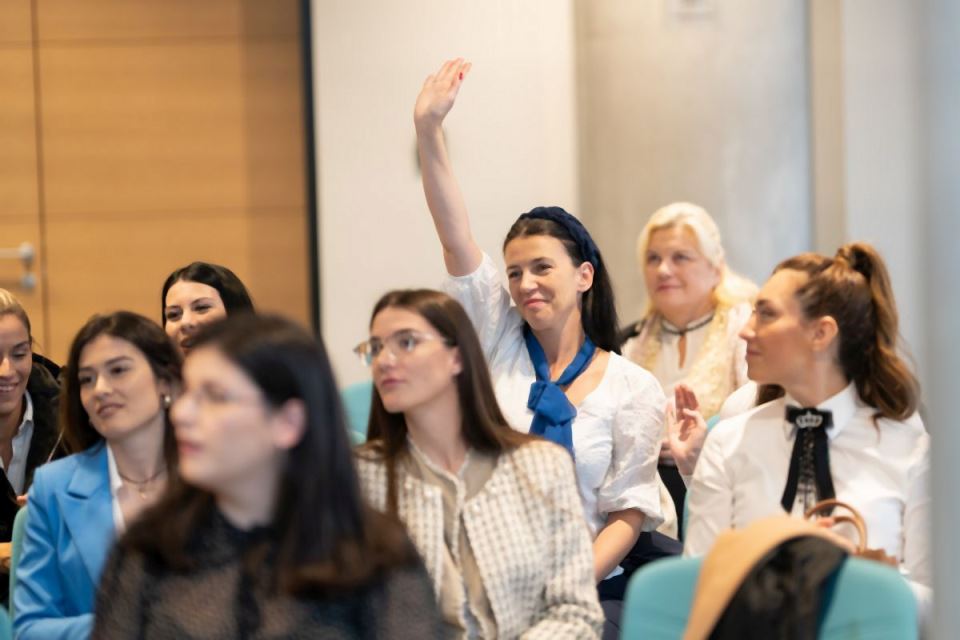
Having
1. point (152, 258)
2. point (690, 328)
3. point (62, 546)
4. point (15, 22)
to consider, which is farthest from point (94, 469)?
point (15, 22)

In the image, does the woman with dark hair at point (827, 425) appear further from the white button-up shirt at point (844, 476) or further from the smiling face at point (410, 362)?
the smiling face at point (410, 362)

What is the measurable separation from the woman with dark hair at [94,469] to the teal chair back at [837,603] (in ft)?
3.31

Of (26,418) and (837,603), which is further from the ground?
(26,418)

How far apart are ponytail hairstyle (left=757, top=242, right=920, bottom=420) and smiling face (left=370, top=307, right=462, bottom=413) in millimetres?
874

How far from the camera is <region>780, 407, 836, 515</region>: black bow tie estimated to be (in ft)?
9.56

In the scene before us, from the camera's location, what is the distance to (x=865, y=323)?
3.06 meters

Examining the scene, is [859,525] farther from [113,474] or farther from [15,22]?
[15,22]

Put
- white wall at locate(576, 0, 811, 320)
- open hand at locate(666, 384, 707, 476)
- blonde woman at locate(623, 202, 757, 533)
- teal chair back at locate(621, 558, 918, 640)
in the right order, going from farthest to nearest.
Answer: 1. white wall at locate(576, 0, 811, 320)
2. blonde woman at locate(623, 202, 757, 533)
3. open hand at locate(666, 384, 707, 476)
4. teal chair back at locate(621, 558, 918, 640)

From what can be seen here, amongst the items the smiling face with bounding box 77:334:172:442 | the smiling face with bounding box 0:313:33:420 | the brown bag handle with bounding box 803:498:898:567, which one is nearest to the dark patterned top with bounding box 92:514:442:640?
the smiling face with bounding box 77:334:172:442

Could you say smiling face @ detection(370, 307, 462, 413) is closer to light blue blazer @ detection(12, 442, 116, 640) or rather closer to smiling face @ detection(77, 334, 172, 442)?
smiling face @ detection(77, 334, 172, 442)

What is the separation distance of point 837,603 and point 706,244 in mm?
2743

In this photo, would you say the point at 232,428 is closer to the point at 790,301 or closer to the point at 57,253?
the point at 790,301

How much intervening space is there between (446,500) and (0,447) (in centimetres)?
154

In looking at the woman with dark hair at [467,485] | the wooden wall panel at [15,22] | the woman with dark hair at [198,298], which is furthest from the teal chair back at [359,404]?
the wooden wall panel at [15,22]
